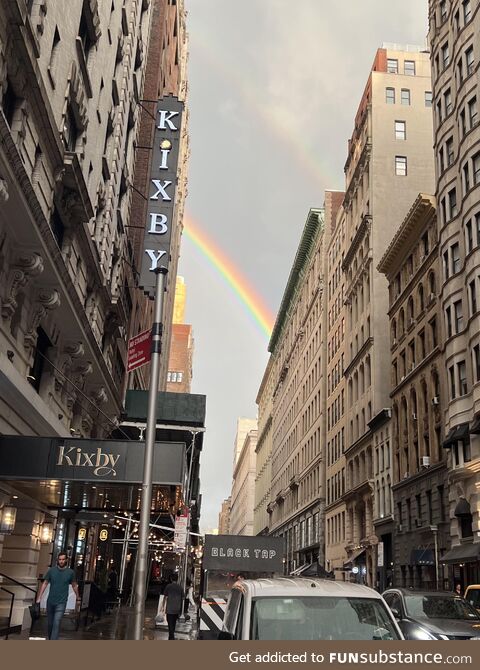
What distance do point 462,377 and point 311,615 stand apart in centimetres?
3497

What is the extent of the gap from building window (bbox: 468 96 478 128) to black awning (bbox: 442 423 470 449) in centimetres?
1743

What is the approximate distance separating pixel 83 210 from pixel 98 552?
71.9ft

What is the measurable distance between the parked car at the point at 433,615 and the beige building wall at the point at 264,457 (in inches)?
4579

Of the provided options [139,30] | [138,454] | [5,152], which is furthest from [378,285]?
[5,152]

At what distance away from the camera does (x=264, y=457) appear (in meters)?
152

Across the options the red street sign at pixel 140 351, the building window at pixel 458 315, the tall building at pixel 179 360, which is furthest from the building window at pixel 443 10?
the tall building at pixel 179 360

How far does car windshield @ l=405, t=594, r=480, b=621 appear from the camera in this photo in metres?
15.3

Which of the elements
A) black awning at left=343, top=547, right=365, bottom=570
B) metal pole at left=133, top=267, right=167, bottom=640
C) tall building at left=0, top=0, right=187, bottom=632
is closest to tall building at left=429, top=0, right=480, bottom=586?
tall building at left=0, top=0, right=187, bottom=632

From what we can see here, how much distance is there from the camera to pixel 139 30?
3681 centimetres

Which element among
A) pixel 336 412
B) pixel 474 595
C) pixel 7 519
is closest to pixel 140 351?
pixel 7 519

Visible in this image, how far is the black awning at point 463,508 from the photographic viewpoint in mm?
37500

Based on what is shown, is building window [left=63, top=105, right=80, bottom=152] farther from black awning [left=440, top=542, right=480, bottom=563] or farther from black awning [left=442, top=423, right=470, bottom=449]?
black awning [left=440, top=542, right=480, bottom=563]

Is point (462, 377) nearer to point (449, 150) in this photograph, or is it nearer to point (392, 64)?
point (449, 150)

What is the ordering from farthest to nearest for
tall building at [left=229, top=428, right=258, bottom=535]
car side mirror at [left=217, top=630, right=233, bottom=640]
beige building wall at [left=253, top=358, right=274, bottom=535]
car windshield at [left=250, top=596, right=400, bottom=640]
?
tall building at [left=229, top=428, right=258, bottom=535] < beige building wall at [left=253, top=358, right=274, bottom=535] < car side mirror at [left=217, top=630, right=233, bottom=640] < car windshield at [left=250, top=596, right=400, bottom=640]
